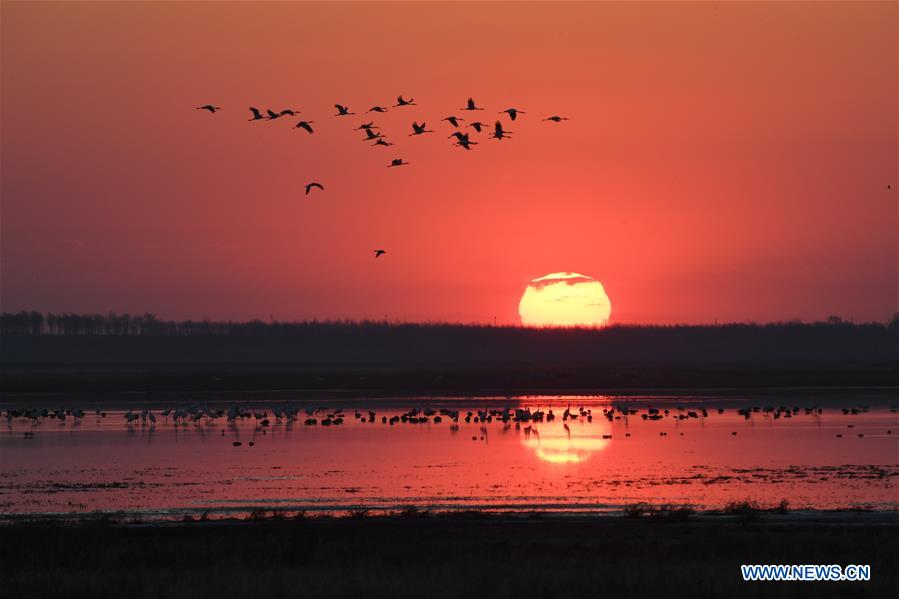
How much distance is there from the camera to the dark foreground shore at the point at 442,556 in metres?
16.0

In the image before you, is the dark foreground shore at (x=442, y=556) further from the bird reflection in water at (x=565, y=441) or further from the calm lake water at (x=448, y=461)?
the bird reflection in water at (x=565, y=441)

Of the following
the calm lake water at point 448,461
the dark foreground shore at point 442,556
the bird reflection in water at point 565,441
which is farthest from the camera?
the bird reflection in water at point 565,441

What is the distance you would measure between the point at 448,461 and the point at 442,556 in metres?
15.9

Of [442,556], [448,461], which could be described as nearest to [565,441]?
[448,461]

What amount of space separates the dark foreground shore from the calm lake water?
10.5ft

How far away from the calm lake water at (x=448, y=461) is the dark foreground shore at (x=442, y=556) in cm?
320

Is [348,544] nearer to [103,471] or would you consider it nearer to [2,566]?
[2,566]

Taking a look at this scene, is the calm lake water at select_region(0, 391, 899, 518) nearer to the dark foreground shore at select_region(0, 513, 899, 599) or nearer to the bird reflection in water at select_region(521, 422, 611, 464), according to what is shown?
the bird reflection in water at select_region(521, 422, 611, 464)

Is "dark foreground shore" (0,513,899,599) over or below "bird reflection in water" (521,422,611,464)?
below

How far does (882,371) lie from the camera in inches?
4311

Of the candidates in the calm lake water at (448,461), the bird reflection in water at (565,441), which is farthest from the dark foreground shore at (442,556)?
the bird reflection in water at (565,441)

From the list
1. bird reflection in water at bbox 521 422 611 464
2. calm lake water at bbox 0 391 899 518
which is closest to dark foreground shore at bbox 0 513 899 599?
calm lake water at bbox 0 391 899 518

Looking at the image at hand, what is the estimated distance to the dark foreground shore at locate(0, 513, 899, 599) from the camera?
1602cm

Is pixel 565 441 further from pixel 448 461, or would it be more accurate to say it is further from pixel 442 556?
pixel 442 556
